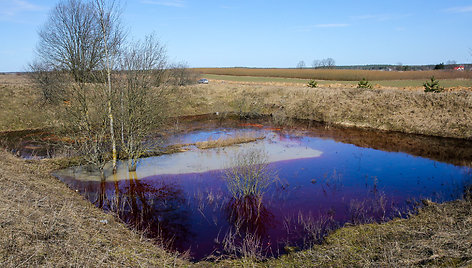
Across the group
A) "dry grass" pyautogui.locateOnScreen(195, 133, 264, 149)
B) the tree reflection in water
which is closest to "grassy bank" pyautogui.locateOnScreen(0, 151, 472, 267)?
the tree reflection in water

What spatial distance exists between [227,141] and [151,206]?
10562mm

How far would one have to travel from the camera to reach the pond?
960cm

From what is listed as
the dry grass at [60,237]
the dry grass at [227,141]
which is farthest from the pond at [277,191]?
the dry grass at [60,237]

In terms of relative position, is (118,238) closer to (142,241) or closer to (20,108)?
(142,241)

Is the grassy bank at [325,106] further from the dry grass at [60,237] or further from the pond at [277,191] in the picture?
the dry grass at [60,237]

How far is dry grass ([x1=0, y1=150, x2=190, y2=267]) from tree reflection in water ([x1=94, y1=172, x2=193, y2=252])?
0.89 m

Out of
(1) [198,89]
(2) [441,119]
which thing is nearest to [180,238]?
(2) [441,119]

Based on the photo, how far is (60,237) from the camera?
692 cm

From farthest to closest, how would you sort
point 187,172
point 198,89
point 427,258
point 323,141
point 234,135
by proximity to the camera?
point 198,89, point 234,135, point 323,141, point 187,172, point 427,258

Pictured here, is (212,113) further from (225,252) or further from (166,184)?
(225,252)

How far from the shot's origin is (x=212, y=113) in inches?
1469

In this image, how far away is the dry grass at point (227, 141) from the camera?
20.7 metres

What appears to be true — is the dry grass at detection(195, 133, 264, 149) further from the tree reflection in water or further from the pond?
the tree reflection in water

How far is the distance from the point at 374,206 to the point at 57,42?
3234 cm
